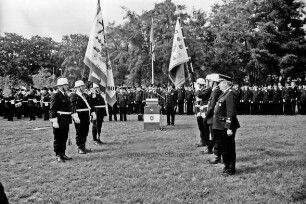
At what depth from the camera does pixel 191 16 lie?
116 ft

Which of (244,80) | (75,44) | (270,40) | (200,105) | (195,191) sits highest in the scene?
(75,44)

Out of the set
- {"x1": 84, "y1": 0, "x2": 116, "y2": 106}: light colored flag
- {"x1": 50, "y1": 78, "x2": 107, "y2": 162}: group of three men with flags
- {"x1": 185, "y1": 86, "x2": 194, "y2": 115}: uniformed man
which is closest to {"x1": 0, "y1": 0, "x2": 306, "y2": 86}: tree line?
{"x1": 185, "y1": 86, "x2": 194, "y2": 115}: uniformed man

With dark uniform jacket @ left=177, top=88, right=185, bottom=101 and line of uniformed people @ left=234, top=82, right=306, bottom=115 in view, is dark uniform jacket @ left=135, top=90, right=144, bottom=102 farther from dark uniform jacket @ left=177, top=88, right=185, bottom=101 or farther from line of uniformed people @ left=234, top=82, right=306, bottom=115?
line of uniformed people @ left=234, top=82, right=306, bottom=115

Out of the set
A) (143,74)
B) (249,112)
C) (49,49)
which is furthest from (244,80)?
(49,49)

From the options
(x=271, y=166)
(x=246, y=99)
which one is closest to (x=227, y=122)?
(x=271, y=166)

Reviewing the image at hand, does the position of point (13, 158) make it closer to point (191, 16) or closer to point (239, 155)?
point (239, 155)

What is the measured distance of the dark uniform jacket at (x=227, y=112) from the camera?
6.67 metres

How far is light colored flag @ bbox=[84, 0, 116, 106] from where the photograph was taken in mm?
11922

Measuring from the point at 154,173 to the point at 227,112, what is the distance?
2088 mm

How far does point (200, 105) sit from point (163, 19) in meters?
24.7

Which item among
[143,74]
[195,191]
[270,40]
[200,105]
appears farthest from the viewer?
[143,74]

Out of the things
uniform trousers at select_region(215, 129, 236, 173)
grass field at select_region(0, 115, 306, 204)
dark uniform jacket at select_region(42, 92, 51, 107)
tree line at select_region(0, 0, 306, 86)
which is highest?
tree line at select_region(0, 0, 306, 86)

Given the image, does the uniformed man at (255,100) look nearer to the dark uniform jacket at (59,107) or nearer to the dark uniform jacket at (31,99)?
the dark uniform jacket at (31,99)

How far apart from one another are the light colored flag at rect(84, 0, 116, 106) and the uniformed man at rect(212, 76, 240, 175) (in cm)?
597
